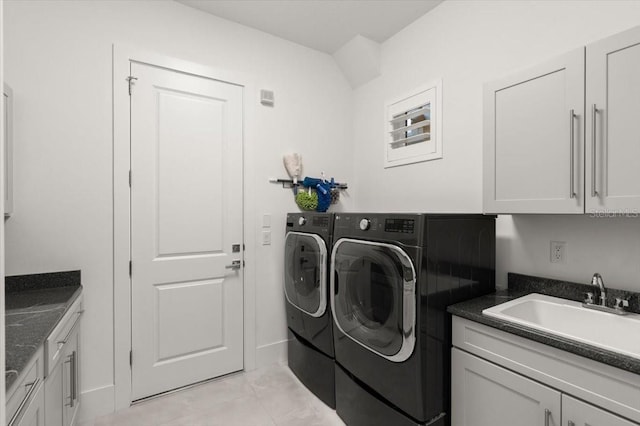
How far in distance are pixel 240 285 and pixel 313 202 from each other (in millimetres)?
894

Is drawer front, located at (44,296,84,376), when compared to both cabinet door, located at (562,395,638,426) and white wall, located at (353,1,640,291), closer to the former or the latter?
cabinet door, located at (562,395,638,426)

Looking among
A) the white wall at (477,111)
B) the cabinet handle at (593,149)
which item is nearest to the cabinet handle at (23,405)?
the cabinet handle at (593,149)

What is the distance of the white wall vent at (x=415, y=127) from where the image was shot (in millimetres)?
2378

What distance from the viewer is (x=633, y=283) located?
59.2 inches

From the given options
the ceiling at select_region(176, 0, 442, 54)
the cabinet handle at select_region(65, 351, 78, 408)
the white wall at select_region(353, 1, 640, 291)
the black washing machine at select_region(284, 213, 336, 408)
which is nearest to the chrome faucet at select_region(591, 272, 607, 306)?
the white wall at select_region(353, 1, 640, 291)

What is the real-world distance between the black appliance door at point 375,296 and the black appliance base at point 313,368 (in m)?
0.39

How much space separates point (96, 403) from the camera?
202 centimetres

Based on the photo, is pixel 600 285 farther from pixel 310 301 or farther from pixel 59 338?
pixel 59 338

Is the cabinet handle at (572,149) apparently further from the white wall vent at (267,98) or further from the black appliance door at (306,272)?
the white wall vent at (267,98)

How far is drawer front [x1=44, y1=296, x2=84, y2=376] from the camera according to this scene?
1.26 meters

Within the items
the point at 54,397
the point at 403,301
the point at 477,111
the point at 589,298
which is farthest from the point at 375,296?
the point at 54,397

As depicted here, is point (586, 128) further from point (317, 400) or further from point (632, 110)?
point (317, 400)

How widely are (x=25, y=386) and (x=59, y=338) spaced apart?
46 cm

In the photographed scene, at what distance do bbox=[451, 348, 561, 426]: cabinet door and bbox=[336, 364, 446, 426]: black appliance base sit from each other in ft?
0.50
